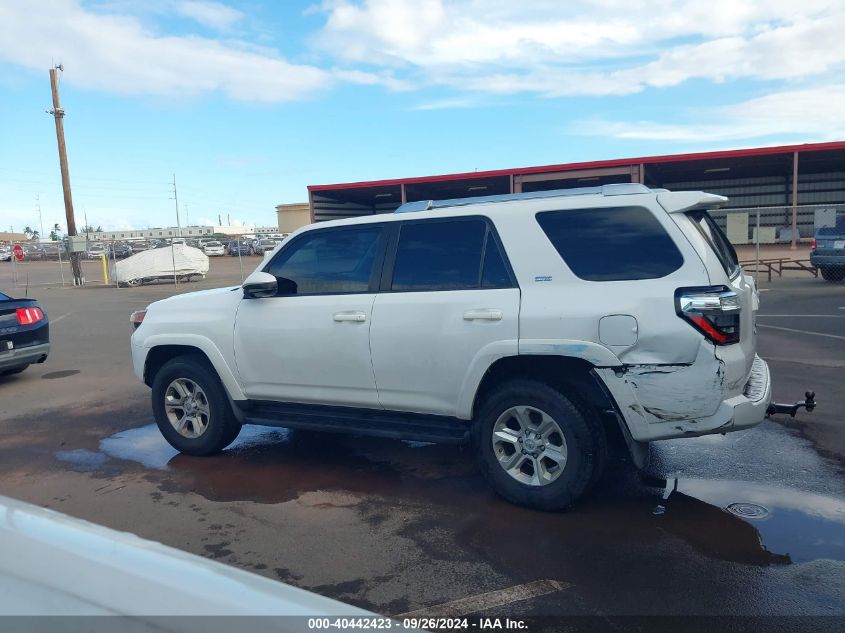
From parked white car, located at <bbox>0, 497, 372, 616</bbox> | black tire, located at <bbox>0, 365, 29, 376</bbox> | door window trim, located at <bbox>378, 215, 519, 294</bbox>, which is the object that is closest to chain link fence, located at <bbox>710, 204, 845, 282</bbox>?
door window trim, located at <bbox>378, 215, 519, 294</bbox>

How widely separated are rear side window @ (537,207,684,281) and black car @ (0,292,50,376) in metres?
7.43

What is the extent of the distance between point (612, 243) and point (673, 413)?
43.0 inches

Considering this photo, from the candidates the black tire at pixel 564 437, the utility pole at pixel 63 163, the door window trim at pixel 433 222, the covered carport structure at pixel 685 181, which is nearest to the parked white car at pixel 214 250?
the covered carport structure at pixel 685 181

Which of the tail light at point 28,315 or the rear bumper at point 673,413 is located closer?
the rear bumper at point 673,413

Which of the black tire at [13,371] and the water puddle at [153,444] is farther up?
the black tire at [13,371]

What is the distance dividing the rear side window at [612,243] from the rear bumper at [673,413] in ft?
2.05

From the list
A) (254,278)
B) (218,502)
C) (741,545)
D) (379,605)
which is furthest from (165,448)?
(741,545)

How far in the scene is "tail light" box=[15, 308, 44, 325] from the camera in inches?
353

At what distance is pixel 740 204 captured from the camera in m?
39.1

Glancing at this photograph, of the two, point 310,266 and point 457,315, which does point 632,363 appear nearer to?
point 457,315

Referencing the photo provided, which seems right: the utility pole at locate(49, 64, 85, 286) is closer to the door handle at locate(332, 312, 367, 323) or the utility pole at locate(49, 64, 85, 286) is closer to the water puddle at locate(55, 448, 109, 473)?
the water puddle at locate(55, 448, 109, 473)

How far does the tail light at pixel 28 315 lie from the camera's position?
8.96 m

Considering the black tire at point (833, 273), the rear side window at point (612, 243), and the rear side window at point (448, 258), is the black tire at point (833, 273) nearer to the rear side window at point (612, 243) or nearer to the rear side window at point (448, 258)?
the rear side window at point (612, 243)

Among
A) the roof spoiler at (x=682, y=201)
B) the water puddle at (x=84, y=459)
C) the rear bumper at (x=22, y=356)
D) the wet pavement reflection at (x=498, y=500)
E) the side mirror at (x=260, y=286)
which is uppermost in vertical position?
the roof spoiler at (x=682, y=201)
